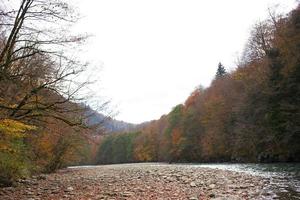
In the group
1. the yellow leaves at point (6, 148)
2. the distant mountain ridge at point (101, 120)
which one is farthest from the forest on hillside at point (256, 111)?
the yellow leaves at point (6, 148)

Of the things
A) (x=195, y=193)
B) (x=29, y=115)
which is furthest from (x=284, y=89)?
(x=29, y=115)

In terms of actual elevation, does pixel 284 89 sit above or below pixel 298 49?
below

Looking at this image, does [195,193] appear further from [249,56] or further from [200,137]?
[200,137]

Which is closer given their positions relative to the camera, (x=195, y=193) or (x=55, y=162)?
(x=195, y=193)

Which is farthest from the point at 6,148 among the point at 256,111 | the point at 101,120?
the point at 256,111

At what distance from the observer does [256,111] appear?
3672 cm

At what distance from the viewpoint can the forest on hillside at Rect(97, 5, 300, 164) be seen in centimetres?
3084

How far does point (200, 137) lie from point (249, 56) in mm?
21857

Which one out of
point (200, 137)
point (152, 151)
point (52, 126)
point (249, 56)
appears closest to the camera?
point (52, 126)

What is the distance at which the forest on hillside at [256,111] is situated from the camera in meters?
30.8

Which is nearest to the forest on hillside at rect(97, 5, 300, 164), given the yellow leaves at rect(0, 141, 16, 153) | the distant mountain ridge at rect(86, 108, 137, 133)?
the distant mountain ridge at rect(86, 108, 137, 133)

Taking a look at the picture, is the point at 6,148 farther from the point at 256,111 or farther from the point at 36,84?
A: the point at 256,111

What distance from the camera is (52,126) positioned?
13438mm

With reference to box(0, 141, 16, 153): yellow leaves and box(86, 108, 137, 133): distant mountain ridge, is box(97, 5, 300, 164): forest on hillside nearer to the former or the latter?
box(86, 108, 137, 133): distant mountain ridge
